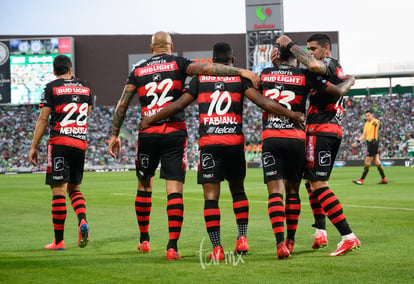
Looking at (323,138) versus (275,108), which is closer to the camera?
(275,108)

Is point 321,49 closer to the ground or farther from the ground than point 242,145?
farther from the ground

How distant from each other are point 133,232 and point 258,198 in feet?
23.7

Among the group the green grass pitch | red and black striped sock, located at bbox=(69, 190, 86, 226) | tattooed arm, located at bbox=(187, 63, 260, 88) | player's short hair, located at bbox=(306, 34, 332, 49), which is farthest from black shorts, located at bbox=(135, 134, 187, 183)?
player's short hair, located at bbox=(306, 34, 332, 49)

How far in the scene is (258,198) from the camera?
1661 cm

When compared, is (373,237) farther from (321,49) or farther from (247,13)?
(247,13)

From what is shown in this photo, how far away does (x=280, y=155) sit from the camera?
23.6 ft

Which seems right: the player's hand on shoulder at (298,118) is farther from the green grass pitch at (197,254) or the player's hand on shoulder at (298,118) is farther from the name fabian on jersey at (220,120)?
the green grass pitch at (197,254)

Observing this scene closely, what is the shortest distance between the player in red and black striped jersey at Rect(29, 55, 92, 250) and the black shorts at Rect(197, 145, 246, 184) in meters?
2.12

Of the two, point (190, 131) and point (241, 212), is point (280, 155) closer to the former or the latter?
point (241, 212)

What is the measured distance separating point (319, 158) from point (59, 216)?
3.64m

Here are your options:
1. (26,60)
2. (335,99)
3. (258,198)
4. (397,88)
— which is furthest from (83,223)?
(397,88)

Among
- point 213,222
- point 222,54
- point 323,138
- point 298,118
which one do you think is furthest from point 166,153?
point 323,138

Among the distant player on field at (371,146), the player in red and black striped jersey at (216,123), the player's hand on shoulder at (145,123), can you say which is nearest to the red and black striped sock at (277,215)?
the player in red and black striped jersey at (216,123)

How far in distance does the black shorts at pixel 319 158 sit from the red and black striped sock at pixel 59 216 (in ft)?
11.1
